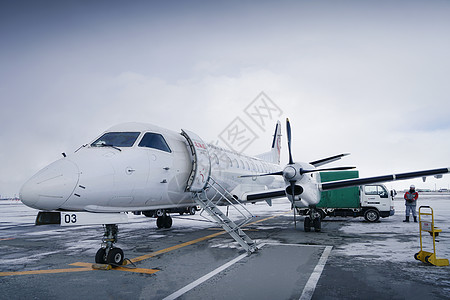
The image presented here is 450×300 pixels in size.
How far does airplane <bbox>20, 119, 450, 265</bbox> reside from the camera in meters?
5.94

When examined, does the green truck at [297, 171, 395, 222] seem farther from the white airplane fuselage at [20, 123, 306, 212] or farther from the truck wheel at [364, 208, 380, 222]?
the white airplane fuselage at [20, 123, 306, 212]

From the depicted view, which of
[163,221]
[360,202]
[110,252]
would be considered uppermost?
[360,202]

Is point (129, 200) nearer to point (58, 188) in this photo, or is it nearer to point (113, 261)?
point (113, 261)

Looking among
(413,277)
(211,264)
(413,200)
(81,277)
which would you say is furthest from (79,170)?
(413,200)

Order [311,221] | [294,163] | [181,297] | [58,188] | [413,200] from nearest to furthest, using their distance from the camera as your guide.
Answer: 1. [181,297]
2. [58,188]
3. [294,163]
4. [311,221]
5. [413,200]

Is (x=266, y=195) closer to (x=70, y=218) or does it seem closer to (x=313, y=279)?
(x=313, y=279)

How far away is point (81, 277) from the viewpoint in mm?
6180

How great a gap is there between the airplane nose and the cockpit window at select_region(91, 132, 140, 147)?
1582 millimetres

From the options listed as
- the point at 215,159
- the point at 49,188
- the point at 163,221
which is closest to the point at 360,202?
the point at 215,159

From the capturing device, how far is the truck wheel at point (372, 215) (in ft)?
54.7

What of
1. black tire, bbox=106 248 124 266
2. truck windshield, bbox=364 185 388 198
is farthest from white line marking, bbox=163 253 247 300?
truck windshield, bbox=364 185 388 198

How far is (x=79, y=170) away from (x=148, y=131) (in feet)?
8.38

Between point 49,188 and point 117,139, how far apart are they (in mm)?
2433

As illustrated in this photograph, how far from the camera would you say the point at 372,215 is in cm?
1677
